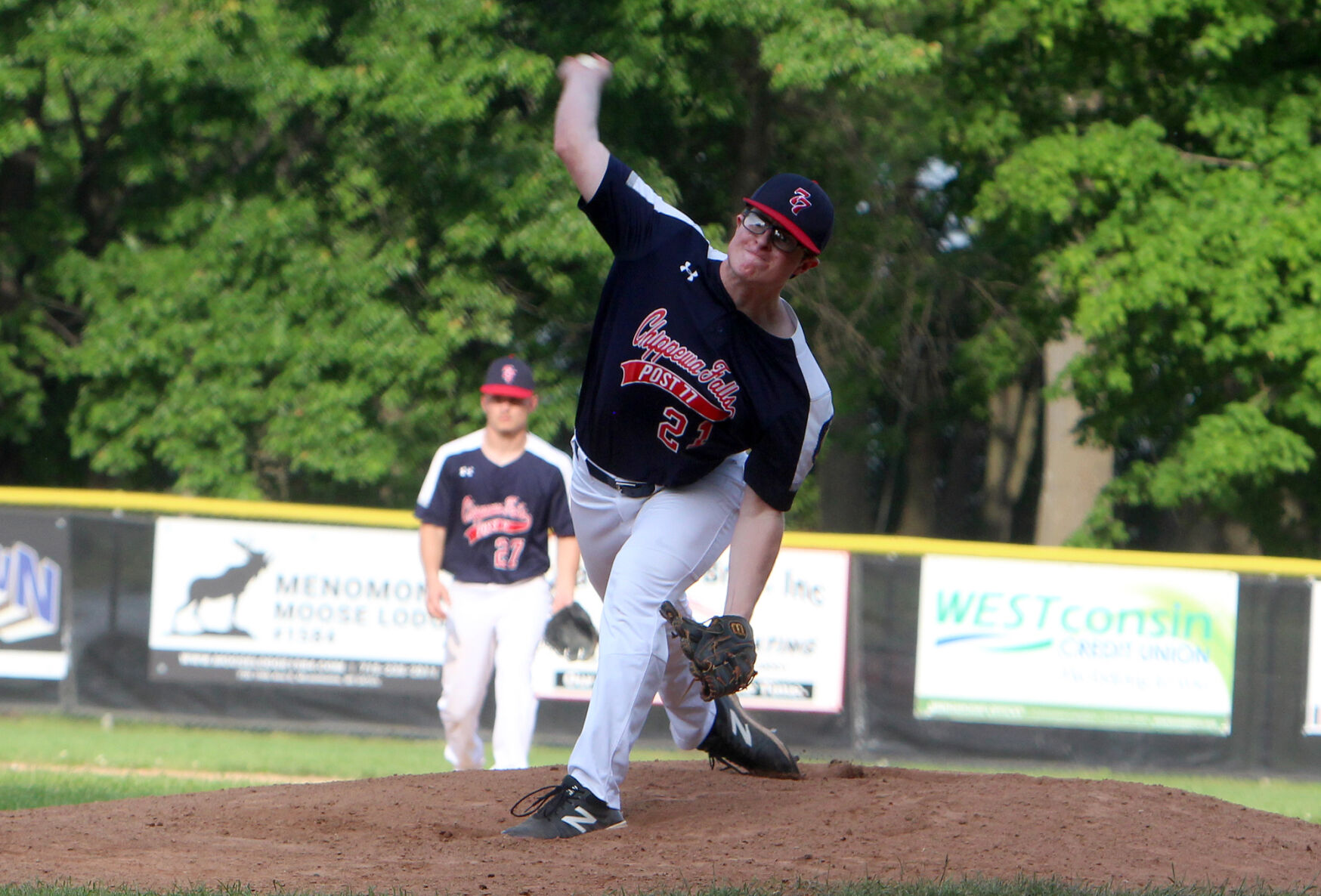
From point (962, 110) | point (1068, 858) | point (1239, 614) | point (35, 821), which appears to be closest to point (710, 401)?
point (1068, 858)

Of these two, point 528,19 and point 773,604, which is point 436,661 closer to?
→ point 773,604

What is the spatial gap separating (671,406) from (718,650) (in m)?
0.78

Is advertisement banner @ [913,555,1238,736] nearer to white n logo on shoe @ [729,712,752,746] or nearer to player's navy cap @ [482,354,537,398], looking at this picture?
player's navy cap @ [482,354,537,398]

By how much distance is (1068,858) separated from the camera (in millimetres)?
4281

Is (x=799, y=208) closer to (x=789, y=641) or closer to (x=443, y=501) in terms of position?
(x=443, y=501)

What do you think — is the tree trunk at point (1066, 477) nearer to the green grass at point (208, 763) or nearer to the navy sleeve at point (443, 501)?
the green grass at point (208, 763)

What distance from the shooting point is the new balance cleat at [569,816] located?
4.42m

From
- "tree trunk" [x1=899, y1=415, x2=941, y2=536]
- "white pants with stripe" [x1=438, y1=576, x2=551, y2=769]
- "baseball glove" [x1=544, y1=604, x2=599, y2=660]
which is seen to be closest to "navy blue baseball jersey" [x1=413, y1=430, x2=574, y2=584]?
"white pants with stripe" [x1=438, y1=576, x2=551, y2=769]

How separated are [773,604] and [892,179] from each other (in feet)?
32.8

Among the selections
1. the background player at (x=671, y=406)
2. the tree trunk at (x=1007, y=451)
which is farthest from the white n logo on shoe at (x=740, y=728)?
the tree trunk at (x=1007, y=451)

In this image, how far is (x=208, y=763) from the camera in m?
9.03

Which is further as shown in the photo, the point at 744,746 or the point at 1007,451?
A: the point at 1007,451

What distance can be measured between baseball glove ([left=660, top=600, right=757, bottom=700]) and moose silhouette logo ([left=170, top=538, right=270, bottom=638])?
704 centimetres

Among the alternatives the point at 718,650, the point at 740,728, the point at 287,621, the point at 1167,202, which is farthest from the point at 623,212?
the point at 1167,202
